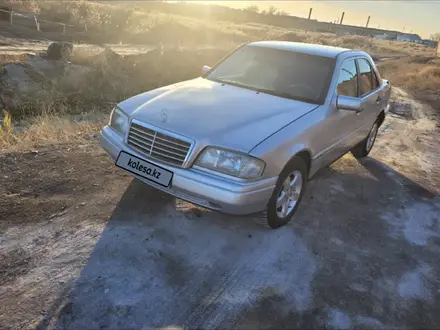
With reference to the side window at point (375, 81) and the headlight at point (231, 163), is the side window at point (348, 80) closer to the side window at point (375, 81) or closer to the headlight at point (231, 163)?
the side window at point (375, 81)

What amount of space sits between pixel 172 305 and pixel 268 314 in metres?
0.68

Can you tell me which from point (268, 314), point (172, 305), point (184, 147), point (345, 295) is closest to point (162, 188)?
point (184, 147)

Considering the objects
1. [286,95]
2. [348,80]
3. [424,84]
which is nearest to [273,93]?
[286,95]

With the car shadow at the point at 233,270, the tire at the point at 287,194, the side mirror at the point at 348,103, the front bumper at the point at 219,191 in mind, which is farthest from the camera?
the side mirror at the point at 348,103

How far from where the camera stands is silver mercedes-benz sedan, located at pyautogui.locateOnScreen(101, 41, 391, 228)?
3117 millimetres

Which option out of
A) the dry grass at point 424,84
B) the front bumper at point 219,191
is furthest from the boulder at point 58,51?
the dry grass at point 424,84

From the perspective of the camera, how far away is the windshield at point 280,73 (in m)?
4.15

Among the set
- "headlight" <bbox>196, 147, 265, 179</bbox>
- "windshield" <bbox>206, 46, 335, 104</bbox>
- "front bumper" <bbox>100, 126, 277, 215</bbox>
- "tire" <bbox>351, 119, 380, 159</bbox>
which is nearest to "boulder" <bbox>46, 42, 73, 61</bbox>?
"windshield" <bbox>206, 46, 335, 104</bbox>

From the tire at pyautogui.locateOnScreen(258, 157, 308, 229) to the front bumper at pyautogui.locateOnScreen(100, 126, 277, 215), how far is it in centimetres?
17

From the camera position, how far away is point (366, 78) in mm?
5211

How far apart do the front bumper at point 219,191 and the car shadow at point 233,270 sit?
47 cm

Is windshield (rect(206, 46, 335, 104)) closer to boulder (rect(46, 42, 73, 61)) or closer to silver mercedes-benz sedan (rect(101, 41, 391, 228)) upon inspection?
silver mercedes-benz sedan (rect(101, 41, 391, 228))

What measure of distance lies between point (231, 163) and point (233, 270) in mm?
887

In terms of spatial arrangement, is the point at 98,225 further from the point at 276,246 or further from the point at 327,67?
the point at 327,67
